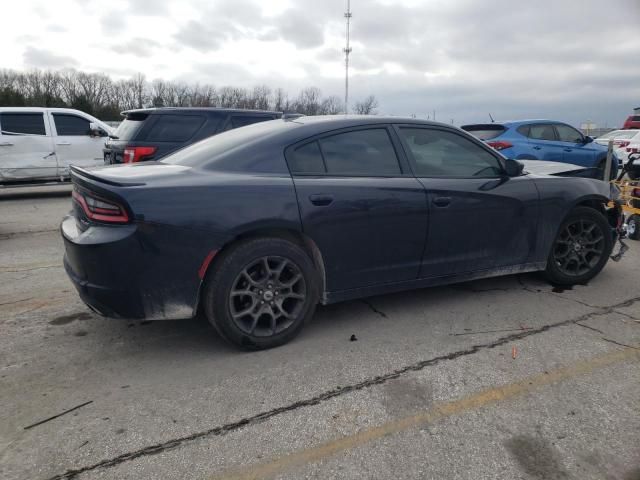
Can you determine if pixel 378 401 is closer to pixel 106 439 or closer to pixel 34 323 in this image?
pixel 106 439

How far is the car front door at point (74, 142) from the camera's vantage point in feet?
35.0

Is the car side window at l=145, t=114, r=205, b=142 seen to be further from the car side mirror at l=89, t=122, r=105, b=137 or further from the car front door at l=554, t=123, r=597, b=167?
the car front door at l=554, t=123, r=597, b=167

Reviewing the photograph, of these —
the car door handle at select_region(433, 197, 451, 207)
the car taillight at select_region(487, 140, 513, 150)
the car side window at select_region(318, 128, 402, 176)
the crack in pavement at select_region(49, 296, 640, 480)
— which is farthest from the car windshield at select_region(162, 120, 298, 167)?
the car taillight at select_region(487, 140, 513, 150)

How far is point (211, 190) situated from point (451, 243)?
192 centimetres

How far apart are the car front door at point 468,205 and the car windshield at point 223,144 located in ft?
3.26

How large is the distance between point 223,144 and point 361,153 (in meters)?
1.02

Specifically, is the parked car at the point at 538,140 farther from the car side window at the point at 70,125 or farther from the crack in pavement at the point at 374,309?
the car side window at the point at 70,125

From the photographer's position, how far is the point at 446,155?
152 inches

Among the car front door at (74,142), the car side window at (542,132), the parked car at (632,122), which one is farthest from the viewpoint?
the parked car at (632,122)

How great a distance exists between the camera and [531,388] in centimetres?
275

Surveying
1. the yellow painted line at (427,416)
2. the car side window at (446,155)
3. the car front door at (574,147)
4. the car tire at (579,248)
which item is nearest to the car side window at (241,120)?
the car side window at (446,155)

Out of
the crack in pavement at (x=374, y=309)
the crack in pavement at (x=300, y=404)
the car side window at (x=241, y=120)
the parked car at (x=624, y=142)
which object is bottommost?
the crack in pavement at (x=374, y=309)

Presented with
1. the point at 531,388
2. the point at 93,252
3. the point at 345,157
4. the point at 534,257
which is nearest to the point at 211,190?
the point at 93,252

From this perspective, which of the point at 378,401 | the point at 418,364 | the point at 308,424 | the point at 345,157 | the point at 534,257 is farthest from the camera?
the point at 534,257
